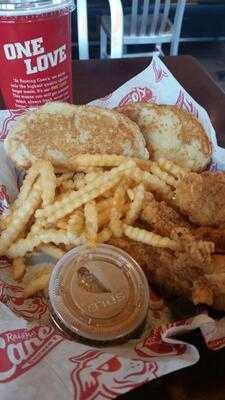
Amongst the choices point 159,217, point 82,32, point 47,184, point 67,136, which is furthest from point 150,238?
point 82,32

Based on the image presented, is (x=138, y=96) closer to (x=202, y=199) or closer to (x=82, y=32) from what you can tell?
(x=202, y=199)

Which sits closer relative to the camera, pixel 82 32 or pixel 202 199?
pixel 202 199

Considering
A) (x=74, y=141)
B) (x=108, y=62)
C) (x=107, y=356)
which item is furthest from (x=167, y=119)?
(x=107, y=356)

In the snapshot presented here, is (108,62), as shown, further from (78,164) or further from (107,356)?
(107,356)

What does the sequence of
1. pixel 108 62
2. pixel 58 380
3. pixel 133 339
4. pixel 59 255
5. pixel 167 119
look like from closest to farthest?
pixel 58 380, pixel 133 339, pixel 59 255, pixel 167 119, pixel 108 62

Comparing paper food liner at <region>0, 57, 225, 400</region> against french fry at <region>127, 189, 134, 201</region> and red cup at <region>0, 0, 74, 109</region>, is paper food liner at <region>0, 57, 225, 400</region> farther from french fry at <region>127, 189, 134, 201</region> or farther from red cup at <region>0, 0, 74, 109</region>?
red cup at <region>0, 0, 74, 109</region>

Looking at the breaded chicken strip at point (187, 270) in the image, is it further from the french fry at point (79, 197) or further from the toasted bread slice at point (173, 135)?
the toasted bread slice at point (173, 135)
